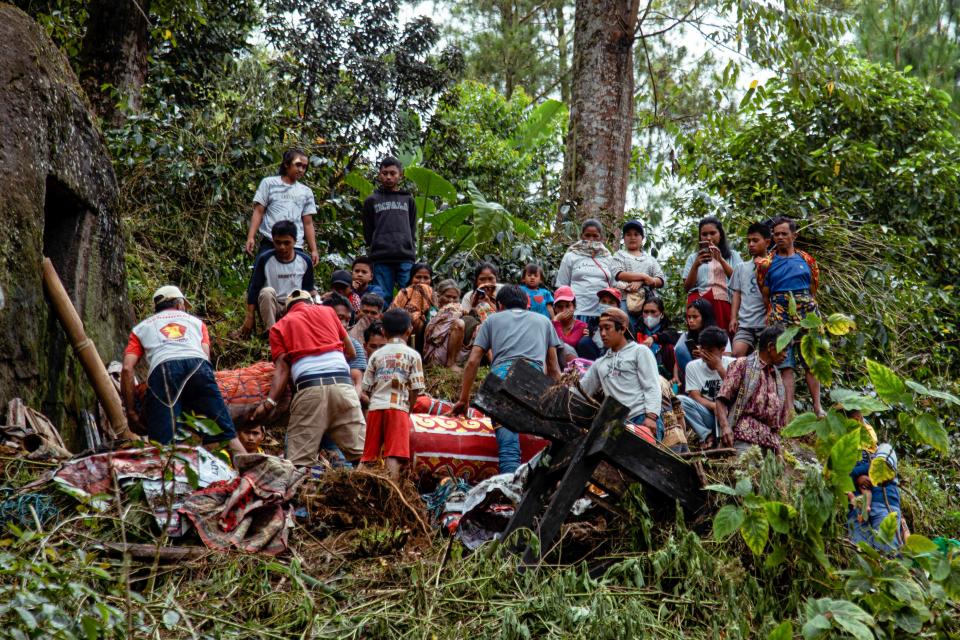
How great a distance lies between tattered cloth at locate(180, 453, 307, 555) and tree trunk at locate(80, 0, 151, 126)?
7349mm

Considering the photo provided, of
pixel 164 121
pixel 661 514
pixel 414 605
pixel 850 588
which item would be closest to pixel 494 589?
pixel 414 605

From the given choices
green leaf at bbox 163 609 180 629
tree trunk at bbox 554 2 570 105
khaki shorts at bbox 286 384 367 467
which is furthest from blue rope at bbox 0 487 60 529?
tree trunk at bbox 554 2 570 105

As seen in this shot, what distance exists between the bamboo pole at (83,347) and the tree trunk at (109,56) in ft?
17.9

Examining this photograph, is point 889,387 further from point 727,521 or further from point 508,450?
point 508,450

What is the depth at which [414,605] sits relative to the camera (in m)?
4.86

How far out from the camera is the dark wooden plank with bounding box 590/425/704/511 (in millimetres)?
5332

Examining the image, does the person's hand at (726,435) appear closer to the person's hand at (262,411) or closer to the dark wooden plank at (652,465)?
the dark wooden plank at (652,465)

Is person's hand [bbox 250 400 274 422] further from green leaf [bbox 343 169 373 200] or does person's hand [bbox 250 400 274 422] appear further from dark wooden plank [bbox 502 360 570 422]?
green leaf [bbox 343 169 373 200]

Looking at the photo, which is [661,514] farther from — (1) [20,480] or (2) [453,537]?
(1) [20,480]

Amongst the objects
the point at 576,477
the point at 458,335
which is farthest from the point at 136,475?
the point at 458,335

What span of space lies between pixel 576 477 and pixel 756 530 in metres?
1.02

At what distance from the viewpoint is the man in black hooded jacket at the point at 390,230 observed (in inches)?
404

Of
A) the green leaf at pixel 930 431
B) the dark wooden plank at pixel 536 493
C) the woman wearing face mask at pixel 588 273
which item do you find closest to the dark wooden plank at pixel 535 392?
the dark wooden plank at pixel 536 493

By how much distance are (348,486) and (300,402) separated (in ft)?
4.10
